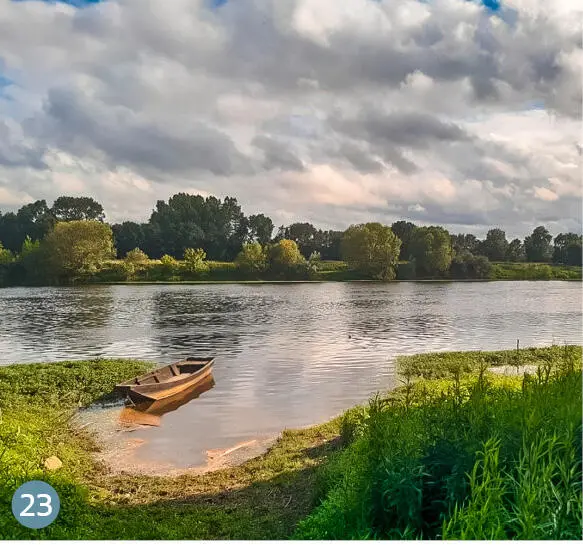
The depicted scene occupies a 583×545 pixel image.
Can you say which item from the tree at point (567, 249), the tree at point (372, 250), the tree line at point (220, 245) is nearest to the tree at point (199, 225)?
the tree line at point (220, 245)

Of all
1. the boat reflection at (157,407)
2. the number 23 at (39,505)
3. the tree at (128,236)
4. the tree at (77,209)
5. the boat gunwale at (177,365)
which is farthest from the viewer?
the boat gunwale at (177,365)

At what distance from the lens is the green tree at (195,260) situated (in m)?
6.89

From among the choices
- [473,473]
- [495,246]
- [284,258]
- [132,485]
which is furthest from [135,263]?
[473,473]

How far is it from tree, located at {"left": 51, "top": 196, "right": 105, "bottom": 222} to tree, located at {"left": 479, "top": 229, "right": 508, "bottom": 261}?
3.59 metres

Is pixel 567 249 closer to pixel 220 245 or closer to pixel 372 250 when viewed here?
pixel 372 250

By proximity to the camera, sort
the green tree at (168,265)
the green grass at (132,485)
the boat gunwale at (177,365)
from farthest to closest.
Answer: the boat gunwale at (177,365) < the green tree at (168,265) < the green grass at (132,485)

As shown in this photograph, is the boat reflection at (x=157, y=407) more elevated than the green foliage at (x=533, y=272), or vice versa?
the green foliage at (x=533, y=272)

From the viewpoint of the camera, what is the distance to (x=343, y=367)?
8570 millimetres

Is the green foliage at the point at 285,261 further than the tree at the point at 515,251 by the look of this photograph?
Yes

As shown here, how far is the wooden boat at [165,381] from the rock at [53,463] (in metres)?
2.79

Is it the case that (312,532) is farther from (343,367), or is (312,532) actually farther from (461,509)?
(343,367)

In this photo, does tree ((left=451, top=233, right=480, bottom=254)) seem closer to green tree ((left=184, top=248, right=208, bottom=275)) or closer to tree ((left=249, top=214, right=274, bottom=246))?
tree ((left=249, top=214, right=274, bottom=246))

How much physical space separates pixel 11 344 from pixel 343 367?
4411 millimetres

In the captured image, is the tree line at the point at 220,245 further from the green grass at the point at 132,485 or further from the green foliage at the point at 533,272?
the green grass at the point at 132,485
